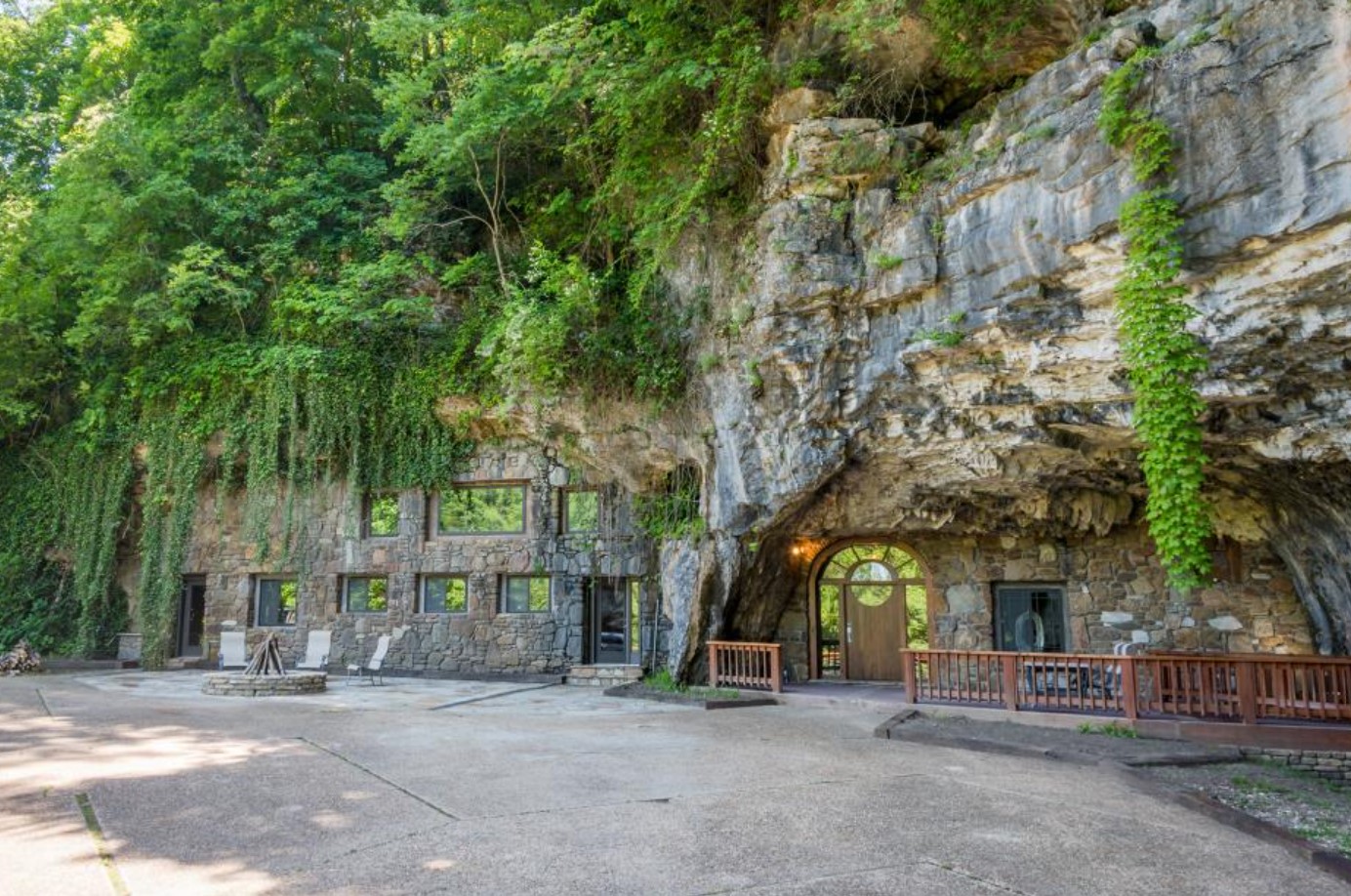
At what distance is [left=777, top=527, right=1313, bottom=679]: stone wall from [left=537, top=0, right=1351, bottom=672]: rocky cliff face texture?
0.33 meters

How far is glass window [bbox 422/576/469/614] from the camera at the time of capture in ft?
51.6

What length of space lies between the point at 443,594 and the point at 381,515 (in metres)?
2.10

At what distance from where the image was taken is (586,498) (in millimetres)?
15359

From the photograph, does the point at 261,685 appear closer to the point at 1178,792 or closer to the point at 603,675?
the point at 603,675

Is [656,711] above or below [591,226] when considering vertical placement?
below

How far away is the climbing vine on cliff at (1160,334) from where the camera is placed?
7.23 m

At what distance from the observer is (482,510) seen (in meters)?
15.8

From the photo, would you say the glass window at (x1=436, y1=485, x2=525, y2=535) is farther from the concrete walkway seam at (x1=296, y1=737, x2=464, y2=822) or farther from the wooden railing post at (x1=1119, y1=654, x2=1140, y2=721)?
the wooden railing post at (x1=1119, y1=654, x2=1140, y2=721)

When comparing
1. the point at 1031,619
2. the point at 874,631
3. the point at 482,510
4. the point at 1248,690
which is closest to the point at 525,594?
the point at 482,510

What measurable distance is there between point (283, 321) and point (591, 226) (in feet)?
22.4

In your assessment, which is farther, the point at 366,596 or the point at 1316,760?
the point at 366,596

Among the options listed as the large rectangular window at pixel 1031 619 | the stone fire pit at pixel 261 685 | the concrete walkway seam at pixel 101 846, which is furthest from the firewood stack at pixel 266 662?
the large rectangular window at pixel 1031 619

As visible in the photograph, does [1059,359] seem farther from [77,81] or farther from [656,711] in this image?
[77,81]

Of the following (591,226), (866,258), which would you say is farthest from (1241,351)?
(591,226)
